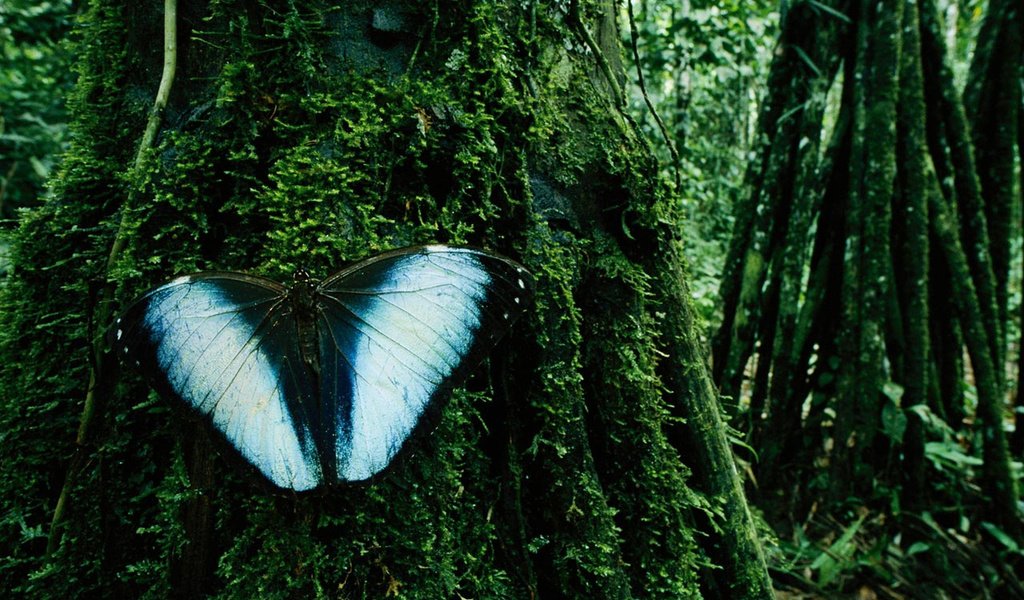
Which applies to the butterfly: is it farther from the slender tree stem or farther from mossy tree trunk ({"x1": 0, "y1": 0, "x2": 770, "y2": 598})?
the slender tree stem

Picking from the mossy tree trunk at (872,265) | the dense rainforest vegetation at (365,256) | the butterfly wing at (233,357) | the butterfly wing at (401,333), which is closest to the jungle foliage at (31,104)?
the dense rainforest vegetation at (365,256)

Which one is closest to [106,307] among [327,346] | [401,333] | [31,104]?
[327,346]

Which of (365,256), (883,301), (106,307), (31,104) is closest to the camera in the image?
(365,256)

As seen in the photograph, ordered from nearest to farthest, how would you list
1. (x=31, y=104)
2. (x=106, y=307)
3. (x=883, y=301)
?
(x=106, y=307), (x=883, y=301), (x=31, y=104)

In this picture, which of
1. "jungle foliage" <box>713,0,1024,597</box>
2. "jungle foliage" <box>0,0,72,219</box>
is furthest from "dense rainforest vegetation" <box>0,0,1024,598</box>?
"jungle foliage" <box>0,0,72,219</box>

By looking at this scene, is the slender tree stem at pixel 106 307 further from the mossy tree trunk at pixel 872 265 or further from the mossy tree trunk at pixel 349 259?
the mossy tree trunk at pixel 872 265

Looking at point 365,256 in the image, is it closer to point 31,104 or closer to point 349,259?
point 349,259

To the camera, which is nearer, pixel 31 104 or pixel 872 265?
pixel 872 265
